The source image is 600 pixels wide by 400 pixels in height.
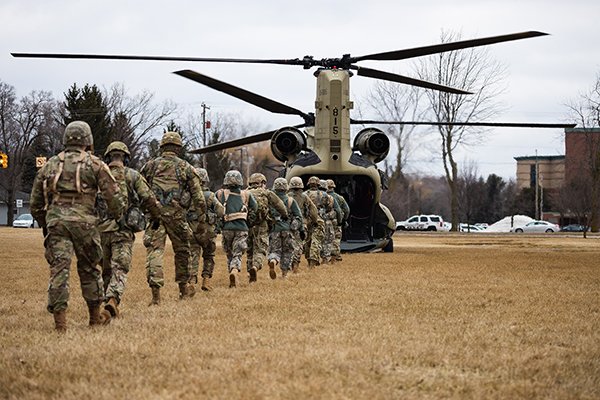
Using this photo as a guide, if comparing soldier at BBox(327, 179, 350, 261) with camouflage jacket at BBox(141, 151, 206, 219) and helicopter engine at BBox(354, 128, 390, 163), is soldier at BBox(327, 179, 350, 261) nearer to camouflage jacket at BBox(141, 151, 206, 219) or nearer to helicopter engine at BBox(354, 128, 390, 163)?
A: helicopter engine at BBox(354, 128, 390, 163)

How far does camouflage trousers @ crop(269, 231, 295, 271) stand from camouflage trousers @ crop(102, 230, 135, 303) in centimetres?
558


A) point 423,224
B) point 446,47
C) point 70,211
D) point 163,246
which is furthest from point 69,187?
point 423,224

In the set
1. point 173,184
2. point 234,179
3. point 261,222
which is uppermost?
point 234,179

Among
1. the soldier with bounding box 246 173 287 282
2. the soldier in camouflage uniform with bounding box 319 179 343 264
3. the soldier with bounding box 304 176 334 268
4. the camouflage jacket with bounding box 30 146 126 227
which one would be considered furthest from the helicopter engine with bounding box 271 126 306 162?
the camouflage jacket with bounding box 30 146 126 227

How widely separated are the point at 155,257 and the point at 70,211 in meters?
2.65

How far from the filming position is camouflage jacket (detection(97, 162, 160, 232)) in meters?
10.1

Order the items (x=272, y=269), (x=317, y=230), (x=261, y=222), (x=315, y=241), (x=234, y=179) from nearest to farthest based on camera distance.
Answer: (x=234, y=179), (x=272, y=269), (x=261, y=222), (x=315, y=241), (x=317, y=230)

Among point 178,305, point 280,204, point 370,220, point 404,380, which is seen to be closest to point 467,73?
point 370,220

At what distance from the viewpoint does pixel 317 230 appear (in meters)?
19.2

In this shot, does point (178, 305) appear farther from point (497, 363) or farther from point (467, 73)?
point (467, 73)

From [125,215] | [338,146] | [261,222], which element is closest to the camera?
[125,215]

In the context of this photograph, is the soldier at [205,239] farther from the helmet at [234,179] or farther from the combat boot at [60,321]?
the combat boot at [60,321]

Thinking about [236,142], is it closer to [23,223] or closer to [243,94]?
[243,94]

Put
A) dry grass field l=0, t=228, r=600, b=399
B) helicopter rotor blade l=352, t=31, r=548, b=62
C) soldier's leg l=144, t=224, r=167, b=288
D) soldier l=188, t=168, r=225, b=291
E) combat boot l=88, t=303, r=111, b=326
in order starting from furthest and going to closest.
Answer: helicopter rotor blade l=352, t=31, r=548, b=62, soldier l=188, t=168, r=225, b=291, soldier's leg l=144, t=224, r=167, b=288, combat boot l=88, t=303, r=111, b=326, dry grass field l=0, t=228, r=600, b=399
